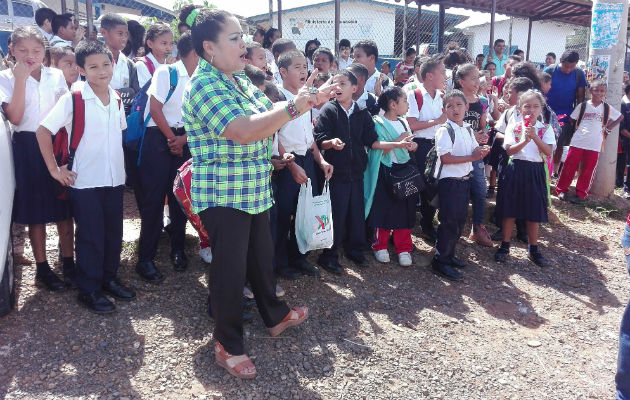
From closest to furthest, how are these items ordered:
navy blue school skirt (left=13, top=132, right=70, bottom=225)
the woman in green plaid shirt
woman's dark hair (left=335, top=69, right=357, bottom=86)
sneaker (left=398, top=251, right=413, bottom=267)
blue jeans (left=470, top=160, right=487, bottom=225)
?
1. the woman in green plaid shirt
2. navy blue school skirt (left=13, top=132, right=70, bottom=225)
3. woman's dark hair (left=335, top=69, right=357, bottom=86)
4. sneaker (left=398, top=251, right=413, bottom=267)
5. blue jeans (left=470, top=160, right=487, bottom=225)

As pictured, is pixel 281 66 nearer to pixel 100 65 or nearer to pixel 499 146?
pixel 100 65

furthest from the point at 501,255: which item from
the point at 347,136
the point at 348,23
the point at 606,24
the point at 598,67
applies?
the point at 348,23

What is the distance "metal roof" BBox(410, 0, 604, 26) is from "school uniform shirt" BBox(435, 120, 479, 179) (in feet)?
19.0

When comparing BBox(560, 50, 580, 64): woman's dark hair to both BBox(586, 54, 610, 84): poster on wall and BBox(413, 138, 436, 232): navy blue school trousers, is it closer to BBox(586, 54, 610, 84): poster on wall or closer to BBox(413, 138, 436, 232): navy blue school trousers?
BBox(586, 54, 610, 84): poster on wall

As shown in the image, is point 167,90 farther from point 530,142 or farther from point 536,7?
point 536,7

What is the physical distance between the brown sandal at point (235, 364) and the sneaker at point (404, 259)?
6.55 feet

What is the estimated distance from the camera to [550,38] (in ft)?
81.7

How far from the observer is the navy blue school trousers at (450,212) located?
4246mm

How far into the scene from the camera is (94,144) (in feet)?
10.5

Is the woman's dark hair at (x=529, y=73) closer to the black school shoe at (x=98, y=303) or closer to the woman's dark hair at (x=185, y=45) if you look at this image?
the woman's dark hair at (x=185, y=45)

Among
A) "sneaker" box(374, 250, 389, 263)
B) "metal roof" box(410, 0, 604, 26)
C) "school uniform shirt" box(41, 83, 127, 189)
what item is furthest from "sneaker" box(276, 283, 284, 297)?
"metal roof" box(410, 0, 604, 26)

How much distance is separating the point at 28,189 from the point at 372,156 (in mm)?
2648

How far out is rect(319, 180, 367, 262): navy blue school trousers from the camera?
164 inches

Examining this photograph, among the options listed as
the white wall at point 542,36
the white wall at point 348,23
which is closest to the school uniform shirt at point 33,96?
the white wall at point 348,23
